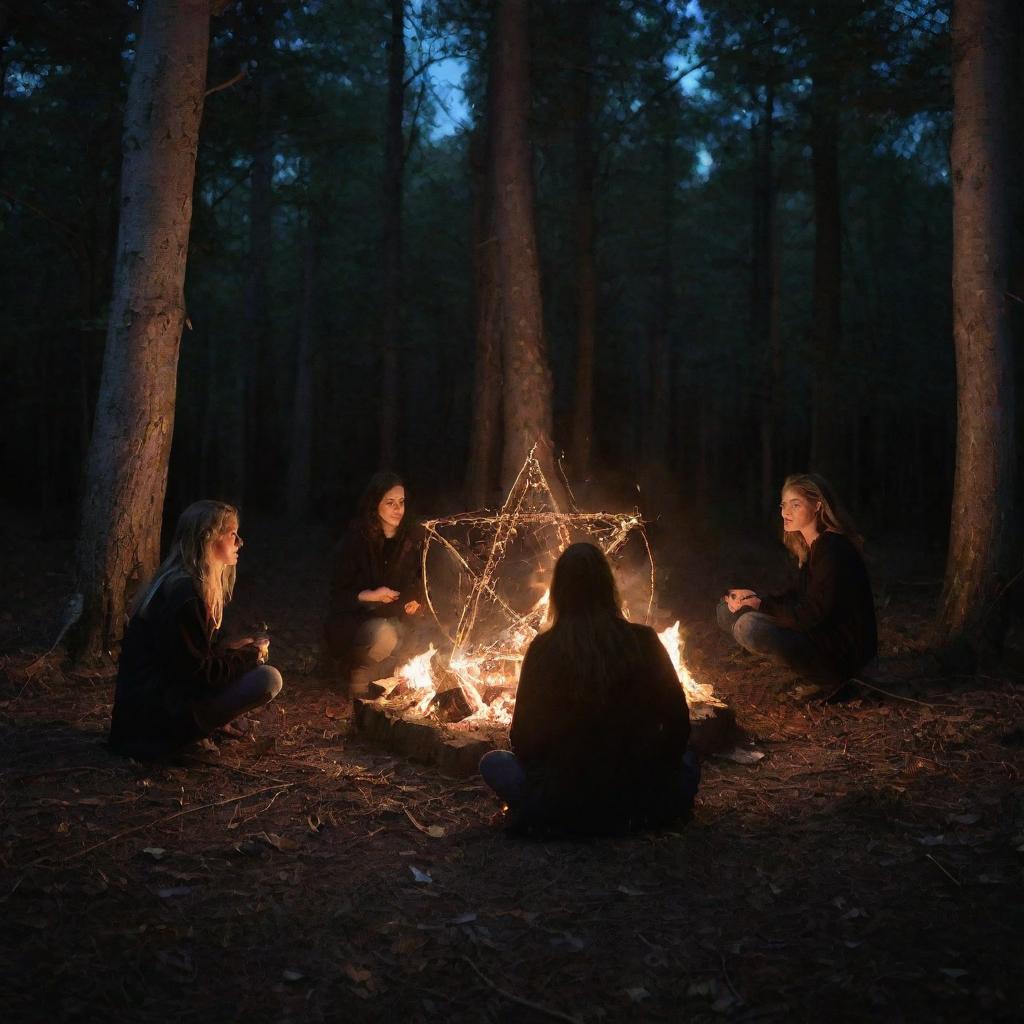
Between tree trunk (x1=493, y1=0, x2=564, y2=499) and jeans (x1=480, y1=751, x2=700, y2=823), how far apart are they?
4340 mm

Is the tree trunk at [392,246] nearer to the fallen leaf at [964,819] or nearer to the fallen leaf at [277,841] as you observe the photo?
the fallen leaf at [277,841]

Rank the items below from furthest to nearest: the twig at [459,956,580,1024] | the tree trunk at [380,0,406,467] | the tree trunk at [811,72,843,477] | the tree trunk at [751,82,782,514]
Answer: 1. the tree trunk at [751,82,782,514]
2. the tree trunk at [380,0,406,467]
3. the tree trunk at [811,72,843,477]
4. the twig at [459,956,580,1024]

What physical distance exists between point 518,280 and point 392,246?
9.61 m

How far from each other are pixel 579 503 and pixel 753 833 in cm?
586

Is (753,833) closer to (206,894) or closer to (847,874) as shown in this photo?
(847,874)

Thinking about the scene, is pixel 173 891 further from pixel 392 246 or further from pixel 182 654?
pixel 392 246

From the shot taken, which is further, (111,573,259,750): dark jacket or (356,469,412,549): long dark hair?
(356,469,412,549): long dark hair

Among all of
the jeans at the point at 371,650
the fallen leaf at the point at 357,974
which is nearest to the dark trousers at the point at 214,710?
the jeans at the point at 371,650

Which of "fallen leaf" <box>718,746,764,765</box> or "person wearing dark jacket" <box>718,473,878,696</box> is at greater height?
"person wearing dark jacket" <box>718,473,878,696</box>

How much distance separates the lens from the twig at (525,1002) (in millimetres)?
3027

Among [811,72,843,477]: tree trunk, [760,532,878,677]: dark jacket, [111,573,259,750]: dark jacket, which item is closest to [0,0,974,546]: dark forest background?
[811,72,843,477]: tree trunk

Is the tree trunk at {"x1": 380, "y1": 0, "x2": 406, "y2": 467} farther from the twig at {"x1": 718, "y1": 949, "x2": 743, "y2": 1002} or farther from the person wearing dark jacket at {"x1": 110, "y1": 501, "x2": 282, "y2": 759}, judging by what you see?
the twig at {"x1": 718, "y1": 949, "x2": 743, "y2": 1002}

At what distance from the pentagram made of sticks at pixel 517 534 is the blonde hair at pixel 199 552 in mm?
1650

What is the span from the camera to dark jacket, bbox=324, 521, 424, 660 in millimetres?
7305
